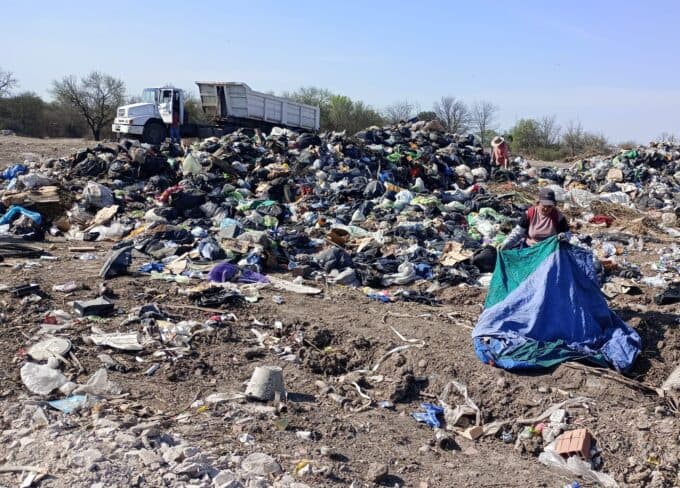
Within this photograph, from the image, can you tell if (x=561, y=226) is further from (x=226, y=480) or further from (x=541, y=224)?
(x=226, y=480)

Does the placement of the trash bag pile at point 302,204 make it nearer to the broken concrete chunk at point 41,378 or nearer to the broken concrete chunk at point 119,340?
the broken concrete chunk at point 119,340

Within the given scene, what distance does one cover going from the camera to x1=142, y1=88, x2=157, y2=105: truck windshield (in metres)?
18.2

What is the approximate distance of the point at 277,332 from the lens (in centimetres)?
539

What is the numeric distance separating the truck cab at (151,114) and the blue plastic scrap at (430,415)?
50.4 ft

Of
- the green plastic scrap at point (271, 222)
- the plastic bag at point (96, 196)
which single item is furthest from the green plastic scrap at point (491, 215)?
the plastic bag at point (96, 196)

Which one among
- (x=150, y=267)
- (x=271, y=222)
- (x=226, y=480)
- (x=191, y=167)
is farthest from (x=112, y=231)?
(x=226, y=480)

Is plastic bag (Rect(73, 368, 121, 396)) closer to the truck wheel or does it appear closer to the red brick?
the red brick

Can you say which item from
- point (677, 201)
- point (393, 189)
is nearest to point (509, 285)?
point (393, 189)

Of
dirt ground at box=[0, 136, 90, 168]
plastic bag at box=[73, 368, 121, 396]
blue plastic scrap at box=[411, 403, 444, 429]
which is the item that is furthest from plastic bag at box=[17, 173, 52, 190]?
blue plastic scrap at box=[411, 403, 444, 429]

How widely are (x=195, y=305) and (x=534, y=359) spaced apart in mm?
3068

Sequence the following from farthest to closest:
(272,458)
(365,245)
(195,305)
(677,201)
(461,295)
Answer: (677,201)
(365,245)
(461,295)
(195,305)
(272,458)

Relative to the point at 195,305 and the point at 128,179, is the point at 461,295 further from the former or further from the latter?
the point at 128,179

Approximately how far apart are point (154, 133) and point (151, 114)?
55 centimetres

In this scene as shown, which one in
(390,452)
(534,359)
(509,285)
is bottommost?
(390,452)
